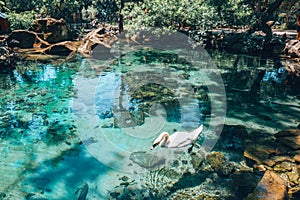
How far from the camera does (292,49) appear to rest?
16.8 meters

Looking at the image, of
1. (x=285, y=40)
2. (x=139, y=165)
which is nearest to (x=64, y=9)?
(x=285, y=40)

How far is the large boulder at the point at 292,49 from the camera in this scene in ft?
54.1

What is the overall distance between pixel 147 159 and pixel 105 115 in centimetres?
284

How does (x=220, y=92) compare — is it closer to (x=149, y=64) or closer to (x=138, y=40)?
(x=149, y=64)

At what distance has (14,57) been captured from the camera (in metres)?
15.8

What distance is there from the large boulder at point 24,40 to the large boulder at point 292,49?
55.1 ft

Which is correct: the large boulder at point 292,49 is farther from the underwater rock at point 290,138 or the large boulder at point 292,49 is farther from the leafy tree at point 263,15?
the underwater rock at point 290,138

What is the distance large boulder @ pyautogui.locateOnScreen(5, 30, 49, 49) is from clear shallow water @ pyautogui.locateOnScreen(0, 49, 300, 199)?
4.26 m

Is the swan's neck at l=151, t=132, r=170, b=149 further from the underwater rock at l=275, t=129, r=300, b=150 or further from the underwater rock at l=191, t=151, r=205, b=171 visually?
the underwater rock at l=275, t=129, r=300, b=150

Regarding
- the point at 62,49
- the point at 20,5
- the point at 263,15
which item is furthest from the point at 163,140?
the point at 20,5

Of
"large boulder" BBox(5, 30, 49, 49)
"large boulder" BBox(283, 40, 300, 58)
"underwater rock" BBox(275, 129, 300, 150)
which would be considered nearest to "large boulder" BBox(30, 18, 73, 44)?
"large boulder" BBox(5, 30, 49, 49)

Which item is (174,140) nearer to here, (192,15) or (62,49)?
(192,15)

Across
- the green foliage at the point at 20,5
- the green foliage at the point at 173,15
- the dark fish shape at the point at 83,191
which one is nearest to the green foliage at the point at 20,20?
the green foliage at the point at 20,5

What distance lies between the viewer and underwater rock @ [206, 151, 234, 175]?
19.0 feet
